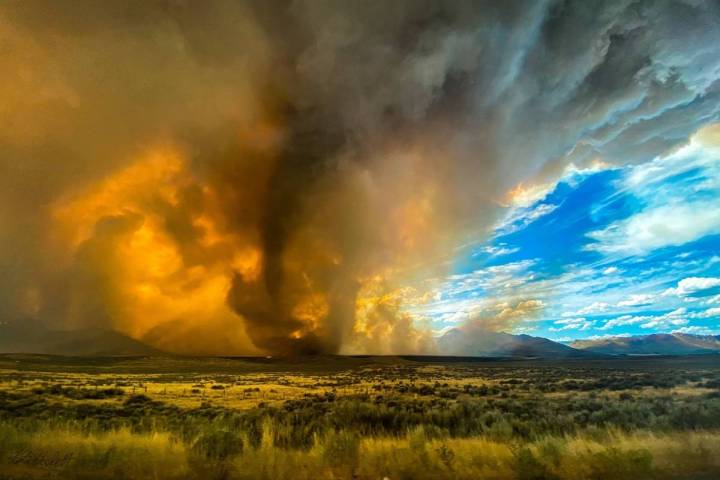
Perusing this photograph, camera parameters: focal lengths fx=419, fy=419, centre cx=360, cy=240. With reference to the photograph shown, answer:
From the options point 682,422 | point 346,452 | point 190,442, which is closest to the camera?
point 346,452

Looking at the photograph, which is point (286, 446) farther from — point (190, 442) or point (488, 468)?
point (488, 468)

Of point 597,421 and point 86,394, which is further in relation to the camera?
point 86,394

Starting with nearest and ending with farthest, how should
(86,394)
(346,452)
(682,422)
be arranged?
1. (346,452)
2. (682,422)
3. (86,394)

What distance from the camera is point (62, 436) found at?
1362 centimetres

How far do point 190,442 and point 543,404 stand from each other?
21.7 meters

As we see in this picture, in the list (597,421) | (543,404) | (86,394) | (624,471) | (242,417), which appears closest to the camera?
(624,471)

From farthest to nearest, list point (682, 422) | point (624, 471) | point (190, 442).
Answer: point (682, 422), point (190, 442), point (624, 471)

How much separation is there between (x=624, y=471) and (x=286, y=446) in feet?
32.5

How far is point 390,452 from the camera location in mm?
12344

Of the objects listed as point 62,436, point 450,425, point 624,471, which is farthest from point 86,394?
point 624,471

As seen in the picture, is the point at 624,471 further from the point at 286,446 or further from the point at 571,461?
the point at 286,446

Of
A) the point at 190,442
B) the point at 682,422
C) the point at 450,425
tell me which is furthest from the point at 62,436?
the point at 682,422

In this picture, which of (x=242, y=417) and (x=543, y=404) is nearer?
(x=242, y=417)

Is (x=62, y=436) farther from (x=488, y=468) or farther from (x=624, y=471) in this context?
(x=624, y=471)
